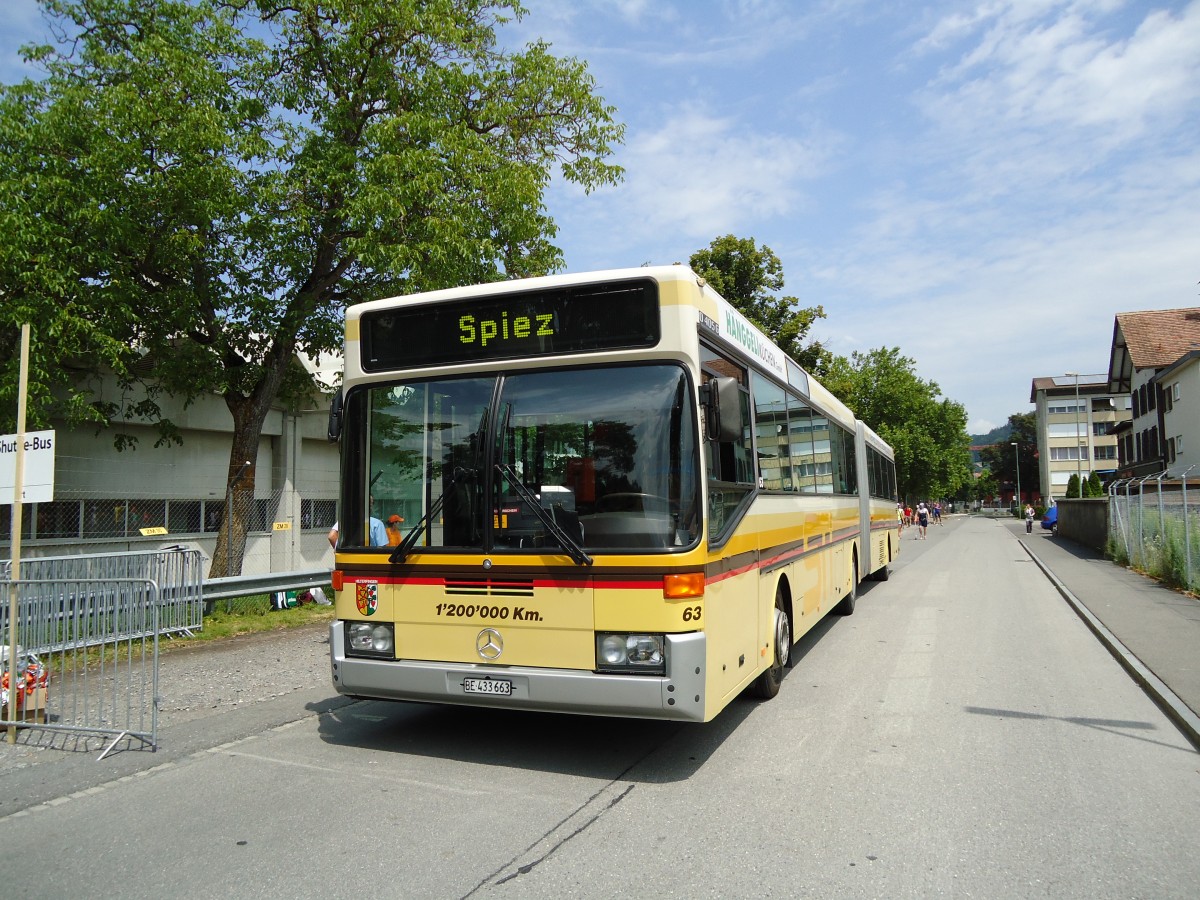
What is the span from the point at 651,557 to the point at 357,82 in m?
12.8

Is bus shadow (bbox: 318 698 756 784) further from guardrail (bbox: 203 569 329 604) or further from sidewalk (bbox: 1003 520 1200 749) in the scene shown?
guardrail (bbox: 203 569 329 604)

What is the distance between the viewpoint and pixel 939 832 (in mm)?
4434

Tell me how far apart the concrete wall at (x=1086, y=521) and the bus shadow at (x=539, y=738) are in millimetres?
23759

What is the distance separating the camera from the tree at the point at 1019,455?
119 meters

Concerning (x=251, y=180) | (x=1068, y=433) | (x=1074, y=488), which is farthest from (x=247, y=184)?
(x=1068, y=433)

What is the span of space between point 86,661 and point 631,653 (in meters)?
4.49

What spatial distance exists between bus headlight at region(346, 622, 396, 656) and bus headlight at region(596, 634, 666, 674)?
1.52m

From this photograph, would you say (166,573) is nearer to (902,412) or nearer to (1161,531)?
(1161,531)

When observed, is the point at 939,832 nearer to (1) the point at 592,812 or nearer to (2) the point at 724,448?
(1) the point at 592,812

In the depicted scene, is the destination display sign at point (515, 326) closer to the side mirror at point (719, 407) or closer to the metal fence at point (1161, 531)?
the side mirror at point (719, 407)

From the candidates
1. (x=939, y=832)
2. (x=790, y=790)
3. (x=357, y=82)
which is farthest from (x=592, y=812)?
(x=357, y=82)

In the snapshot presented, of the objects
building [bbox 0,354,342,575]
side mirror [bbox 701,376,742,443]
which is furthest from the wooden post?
building [bbox 0,354,342,575]

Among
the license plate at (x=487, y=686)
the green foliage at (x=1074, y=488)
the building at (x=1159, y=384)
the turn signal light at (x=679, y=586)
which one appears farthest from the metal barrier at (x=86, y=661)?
the green foliage at (x=1074, y=488)

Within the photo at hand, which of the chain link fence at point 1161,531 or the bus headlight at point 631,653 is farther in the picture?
the chain link fence at point 1161,531
